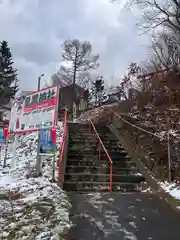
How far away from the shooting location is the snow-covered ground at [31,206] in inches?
152

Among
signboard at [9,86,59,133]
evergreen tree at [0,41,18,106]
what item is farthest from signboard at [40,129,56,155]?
evergreen tree at [0,41,18,106]

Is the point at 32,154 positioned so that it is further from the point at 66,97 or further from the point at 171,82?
the point at 66,97

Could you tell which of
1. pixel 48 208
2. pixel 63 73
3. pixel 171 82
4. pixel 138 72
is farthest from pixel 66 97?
pixel 48 208

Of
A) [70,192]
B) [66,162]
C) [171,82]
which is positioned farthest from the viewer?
[171,82]

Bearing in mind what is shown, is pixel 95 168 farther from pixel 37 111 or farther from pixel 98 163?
pixel 37 111

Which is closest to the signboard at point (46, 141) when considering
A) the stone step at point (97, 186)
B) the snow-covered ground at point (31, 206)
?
the snow-covered ground at point (31, 206)

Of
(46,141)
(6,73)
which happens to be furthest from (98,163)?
(6,73)

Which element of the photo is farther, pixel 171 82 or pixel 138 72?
pixel 138 72

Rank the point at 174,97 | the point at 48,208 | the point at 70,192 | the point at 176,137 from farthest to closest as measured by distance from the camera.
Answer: the point at 174,97, the point at 176,137, the point at 70,192, the point at 48,208

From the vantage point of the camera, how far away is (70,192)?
6.59 metres

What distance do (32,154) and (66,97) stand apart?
28.8 meters

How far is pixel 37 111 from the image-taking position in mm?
7617

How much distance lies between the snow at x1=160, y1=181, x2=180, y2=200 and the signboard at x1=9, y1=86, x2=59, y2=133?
133 inches

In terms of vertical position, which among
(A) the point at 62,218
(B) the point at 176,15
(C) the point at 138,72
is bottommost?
(A) the point at 62,218
